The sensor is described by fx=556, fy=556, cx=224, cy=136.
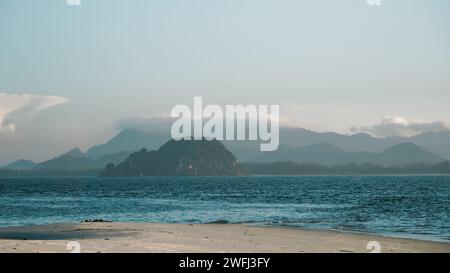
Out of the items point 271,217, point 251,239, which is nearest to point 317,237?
point 251,239

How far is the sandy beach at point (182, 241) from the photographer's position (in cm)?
2105

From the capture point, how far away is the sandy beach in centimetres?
2105

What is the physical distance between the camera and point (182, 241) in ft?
80.2

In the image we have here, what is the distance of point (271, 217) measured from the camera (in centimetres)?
4741
